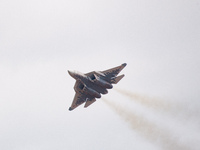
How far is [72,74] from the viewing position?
367ft

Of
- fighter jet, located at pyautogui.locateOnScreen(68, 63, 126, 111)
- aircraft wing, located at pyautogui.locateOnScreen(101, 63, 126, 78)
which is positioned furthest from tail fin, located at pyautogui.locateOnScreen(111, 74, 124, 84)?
aircraft wing, located at pyautogui.locateOnScreen(101, 63, 126, 78)

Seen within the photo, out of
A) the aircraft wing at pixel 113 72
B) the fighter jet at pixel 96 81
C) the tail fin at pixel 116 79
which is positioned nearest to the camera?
the fighter jet at pixel 96 81

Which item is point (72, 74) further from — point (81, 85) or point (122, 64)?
point (122, 64)

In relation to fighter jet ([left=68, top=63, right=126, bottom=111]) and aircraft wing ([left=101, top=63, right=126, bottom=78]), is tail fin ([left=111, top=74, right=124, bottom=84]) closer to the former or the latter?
fighter jet ([left=68, top=63, right=126, bottom=111])

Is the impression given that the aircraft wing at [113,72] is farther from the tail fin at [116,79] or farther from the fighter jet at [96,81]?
the tail fin at [116,79]

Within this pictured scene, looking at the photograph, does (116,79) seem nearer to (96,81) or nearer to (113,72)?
(113,72)

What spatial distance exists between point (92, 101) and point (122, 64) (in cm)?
1297

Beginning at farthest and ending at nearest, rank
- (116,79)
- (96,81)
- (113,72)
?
(113,72) < (116,79) < (96,81)

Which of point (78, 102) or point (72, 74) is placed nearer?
point (72, 74)

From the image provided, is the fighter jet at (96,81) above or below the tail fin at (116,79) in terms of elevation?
below

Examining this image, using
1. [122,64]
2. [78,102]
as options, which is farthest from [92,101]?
[122,64]

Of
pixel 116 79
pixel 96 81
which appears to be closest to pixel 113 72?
pixel 116 79

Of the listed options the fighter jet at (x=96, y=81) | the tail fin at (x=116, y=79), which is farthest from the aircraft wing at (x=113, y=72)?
the tail fin at (x=116, y=79)

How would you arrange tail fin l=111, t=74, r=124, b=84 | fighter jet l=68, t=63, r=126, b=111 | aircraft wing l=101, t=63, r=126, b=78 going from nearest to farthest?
fighter jet l=68, t=63, r=126, b=111, aircraft wing l=101, t=63, r=126, b=78, tail fin l=111, t=74, r=124, b=84
